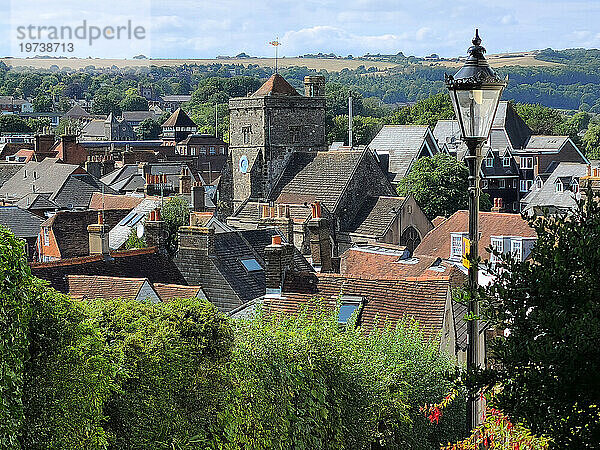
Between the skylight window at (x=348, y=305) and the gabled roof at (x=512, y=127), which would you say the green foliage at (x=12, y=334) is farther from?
the gabled roof at (x=512, y=127)

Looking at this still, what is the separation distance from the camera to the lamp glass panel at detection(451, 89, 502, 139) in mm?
7742

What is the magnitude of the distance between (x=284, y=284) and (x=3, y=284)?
41.4 feet

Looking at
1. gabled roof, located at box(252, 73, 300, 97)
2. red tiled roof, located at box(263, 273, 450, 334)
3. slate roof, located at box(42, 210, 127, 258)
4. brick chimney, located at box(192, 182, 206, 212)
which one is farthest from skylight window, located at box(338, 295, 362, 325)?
gabled roof, located at box(252, 73, 300, 97)

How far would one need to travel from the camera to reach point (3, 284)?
328 inches

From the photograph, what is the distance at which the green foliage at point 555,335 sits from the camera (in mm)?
6629

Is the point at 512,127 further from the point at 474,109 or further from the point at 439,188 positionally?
the point at 474,109

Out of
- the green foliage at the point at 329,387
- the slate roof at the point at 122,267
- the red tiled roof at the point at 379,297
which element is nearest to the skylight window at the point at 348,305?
the red tiled roof at the point at 379,297

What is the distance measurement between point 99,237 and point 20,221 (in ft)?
69.9

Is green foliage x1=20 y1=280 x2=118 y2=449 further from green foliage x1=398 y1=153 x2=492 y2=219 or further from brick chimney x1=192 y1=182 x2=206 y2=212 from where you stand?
green foliage x1=398 y1=153 x2=492 y2=219

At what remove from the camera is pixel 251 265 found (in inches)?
1053

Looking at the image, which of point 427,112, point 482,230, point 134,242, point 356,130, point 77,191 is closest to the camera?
point 134,242

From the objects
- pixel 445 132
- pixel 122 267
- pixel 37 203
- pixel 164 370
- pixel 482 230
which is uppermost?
pixel 445 132

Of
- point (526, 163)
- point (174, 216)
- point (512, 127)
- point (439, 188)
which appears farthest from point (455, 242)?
point (512, 127)

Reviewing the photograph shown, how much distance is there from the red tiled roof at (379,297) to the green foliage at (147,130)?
160 metres
